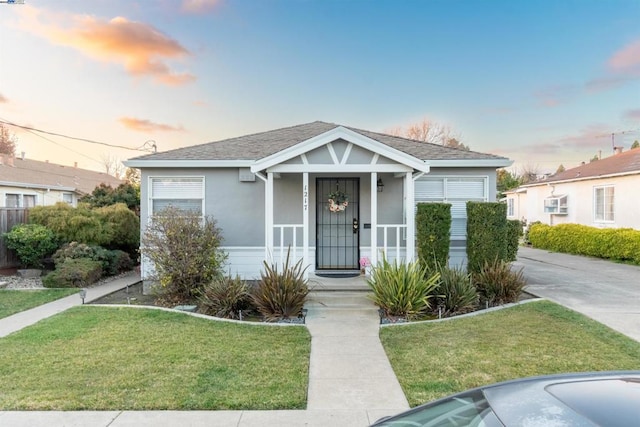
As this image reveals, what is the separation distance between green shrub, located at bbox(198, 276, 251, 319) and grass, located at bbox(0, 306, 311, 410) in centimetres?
43

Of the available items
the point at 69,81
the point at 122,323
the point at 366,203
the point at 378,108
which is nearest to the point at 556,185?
the point at 378,108

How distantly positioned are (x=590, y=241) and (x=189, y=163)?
15.3 metres

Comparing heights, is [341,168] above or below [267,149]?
below

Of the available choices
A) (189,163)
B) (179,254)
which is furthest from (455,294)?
(189,163)

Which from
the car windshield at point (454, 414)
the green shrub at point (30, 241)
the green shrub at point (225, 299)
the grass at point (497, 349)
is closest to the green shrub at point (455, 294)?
the grass at point (497, 349)

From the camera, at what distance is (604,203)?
639 inches

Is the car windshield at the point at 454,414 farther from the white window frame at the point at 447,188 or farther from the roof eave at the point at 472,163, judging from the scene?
the white window frame at the point at 447,188

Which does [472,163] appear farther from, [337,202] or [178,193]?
[178,193]

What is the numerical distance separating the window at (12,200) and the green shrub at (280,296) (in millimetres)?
15923

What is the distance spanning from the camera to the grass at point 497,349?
4.30 m

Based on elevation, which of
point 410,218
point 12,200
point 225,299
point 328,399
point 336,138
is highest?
point 336,138

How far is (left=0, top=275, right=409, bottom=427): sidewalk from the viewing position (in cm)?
340

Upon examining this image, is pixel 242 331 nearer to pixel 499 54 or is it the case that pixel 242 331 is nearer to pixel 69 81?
pixel 69 81

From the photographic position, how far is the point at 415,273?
677 centimetres
